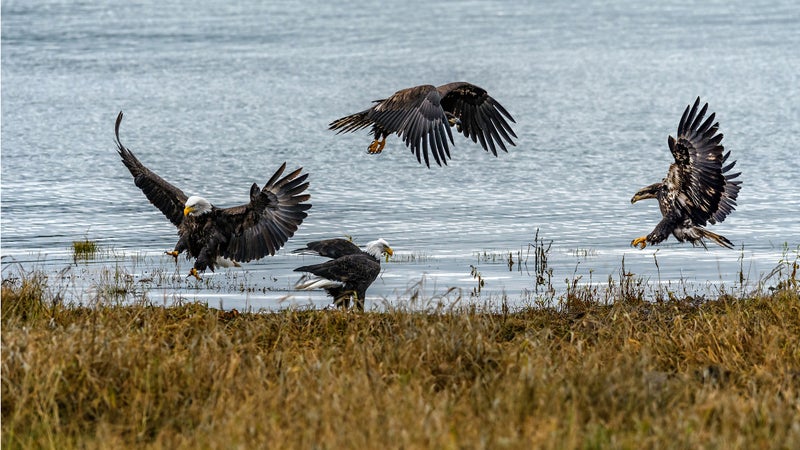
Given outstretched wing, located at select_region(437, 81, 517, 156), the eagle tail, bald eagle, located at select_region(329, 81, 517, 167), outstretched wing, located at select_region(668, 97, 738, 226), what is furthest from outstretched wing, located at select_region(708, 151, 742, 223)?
bald eagle, located at select_region(329, 81, 517, 167)

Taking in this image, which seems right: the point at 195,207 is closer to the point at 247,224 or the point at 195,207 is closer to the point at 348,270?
the point at 247,224

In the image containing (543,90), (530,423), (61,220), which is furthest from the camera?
(543,90)

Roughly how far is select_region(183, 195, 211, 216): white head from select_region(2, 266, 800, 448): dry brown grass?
9.27 ft

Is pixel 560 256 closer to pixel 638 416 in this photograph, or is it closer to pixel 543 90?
pixel 638 416

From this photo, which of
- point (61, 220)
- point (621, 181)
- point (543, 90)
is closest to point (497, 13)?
point (543, 90)

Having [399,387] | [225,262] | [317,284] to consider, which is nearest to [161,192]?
[225,262]

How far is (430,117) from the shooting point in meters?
11.1

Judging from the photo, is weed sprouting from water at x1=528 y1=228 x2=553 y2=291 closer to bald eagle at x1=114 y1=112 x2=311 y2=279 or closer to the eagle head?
the eagle head

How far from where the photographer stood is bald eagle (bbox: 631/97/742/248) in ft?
36.5

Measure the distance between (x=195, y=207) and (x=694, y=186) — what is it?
14.6ft

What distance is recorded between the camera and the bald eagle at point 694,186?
11.1 m

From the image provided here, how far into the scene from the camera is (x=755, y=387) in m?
6.10

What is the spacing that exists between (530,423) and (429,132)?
5.96m

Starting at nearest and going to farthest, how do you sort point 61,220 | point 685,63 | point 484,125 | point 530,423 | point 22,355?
point 530,423 < point 22,355 < point 484,125 < point 61,220 < point 685,63
